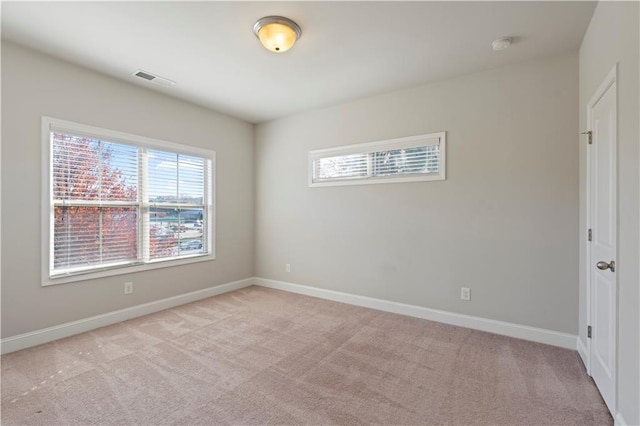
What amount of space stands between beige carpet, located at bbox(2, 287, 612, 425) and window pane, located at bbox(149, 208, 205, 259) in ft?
3.20

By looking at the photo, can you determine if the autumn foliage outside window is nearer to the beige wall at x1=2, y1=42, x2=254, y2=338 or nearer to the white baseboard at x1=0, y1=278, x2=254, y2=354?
the beige wall at x1=2, y1=42, x2=254, y2=338

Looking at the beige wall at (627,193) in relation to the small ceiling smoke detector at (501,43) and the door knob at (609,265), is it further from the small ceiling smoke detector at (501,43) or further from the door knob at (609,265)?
the small ceiling smoke detector at (501,43)

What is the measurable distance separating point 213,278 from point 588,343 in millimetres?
4351

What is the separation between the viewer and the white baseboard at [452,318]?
9.17ft

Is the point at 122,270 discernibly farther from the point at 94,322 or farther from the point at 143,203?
the point at 143,203

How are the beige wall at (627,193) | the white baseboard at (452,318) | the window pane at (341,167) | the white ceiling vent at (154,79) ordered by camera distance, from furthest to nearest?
the window pane at (341,167)
the white ceiling vent at (154,79)
the white baseboard at (452,318)
the beige wall at (627,193)

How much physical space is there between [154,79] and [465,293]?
4.31m

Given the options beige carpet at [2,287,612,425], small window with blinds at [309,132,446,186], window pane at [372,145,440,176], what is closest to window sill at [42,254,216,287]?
beige carpet at [2,287,612,425]

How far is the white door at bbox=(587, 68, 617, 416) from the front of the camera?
1.87 m

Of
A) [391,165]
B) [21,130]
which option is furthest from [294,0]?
[21,130]

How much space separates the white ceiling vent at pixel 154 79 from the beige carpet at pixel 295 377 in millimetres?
2814

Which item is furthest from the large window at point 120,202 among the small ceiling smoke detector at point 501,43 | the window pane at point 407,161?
the small ceiling smoke detector at point 501,43

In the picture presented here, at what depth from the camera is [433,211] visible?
11.4 ft

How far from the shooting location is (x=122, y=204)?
3.45 metres
